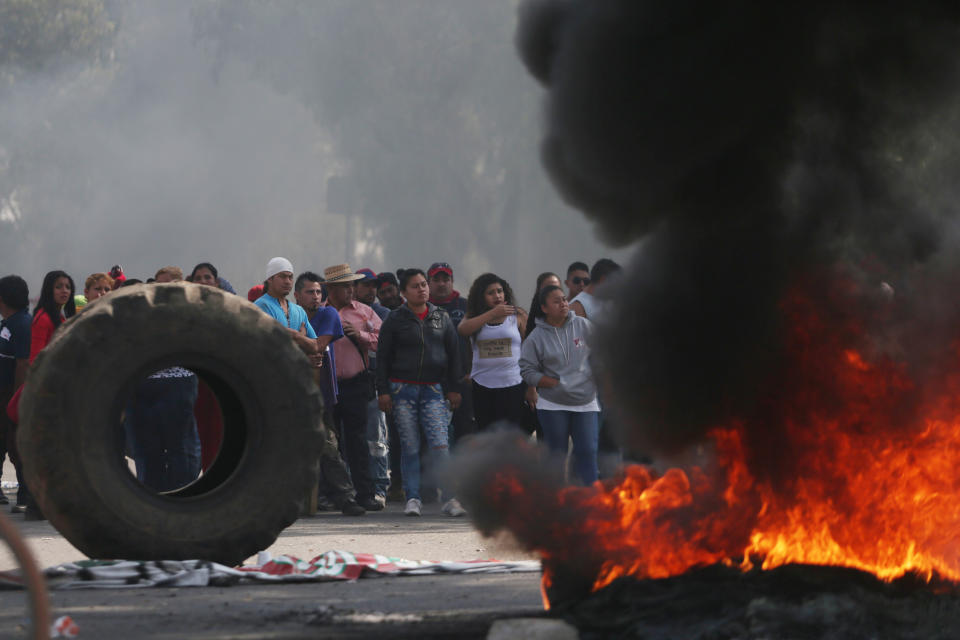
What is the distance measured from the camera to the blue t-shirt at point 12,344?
40.0 feet

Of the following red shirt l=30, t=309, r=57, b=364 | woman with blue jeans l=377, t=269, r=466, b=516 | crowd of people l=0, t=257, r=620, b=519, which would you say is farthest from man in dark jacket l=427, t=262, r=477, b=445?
red shirt l=30, t=309, r=57, b=364

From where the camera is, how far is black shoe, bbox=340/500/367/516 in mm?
11641

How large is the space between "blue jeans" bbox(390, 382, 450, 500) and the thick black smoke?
4599 millimetres

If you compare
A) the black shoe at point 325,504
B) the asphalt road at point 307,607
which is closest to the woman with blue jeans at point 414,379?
the black shoe at point 325,504

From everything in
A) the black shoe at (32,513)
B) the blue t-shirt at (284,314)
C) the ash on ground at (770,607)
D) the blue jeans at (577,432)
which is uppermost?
the blue t-shirt at (284,314)

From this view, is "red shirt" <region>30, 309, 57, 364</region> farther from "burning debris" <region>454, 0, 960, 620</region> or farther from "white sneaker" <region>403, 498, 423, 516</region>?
"burning debris" <region>454, 0, 960, 620</region>

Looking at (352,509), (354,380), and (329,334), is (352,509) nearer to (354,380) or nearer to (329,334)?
(354,380)

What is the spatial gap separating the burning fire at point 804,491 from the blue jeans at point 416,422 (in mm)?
4942

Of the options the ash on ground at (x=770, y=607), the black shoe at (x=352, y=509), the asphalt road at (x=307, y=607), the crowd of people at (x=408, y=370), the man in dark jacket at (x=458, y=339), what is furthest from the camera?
the man in dark jacket at (x=458, y=339)

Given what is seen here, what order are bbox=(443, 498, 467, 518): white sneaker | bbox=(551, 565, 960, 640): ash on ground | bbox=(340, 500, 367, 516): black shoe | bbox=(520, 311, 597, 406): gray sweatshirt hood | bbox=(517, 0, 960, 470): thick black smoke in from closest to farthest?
1. bbox=(551, 565, 960, 640): ash on ground
2. bbox=(517, 0, 960, 470): thick black smoke
3. bbox=(520, 311, 597, 406): gray sweatshirt hood
4. bbox=(443, 498, 467, 518): white sneaker
5. bbox=(340, 500, 367, 516): black shoe

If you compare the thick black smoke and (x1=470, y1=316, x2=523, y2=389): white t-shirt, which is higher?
the thick black smoke

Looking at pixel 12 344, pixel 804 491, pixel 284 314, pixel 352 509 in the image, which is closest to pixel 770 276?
pixel 804 491

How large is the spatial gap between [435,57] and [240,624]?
3435 centimetres

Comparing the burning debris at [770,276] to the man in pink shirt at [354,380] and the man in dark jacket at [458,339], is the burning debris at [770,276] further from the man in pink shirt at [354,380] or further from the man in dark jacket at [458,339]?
the man in dark jacket at [458,339]
